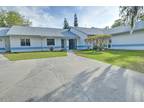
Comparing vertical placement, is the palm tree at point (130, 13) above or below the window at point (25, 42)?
above

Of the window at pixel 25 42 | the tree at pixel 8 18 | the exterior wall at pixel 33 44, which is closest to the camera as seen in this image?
the exterior wall at pixel 33 44

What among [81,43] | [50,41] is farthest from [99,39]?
[50,41]

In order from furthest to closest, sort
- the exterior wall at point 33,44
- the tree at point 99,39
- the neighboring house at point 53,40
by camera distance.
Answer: the exterior wall at point 33,44, the neighboring house at point 53,40, the tree at point 99,39

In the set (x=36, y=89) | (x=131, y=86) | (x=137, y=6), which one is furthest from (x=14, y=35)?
(x=131, y=86)

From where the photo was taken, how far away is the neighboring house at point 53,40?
848 inches

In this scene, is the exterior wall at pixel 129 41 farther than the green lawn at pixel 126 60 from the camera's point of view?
Yes

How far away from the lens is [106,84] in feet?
17.5

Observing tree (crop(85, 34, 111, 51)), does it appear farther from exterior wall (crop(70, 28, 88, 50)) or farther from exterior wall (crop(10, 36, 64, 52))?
exterior wall (crop(10, 36, 64, 52))

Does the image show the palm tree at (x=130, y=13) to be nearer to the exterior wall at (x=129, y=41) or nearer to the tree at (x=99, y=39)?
the tree at (x=99, y=39)

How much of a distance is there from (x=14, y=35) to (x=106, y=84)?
19.2 metres

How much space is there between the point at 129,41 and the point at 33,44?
15.9 metres

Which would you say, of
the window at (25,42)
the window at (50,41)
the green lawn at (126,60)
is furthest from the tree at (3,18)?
the green lawn at (126,60)

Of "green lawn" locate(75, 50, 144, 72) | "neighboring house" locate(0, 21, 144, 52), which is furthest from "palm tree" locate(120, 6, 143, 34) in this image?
"neighboring house" locate(0, 21, 144, 52)

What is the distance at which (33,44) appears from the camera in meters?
23.4
